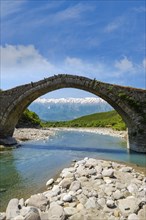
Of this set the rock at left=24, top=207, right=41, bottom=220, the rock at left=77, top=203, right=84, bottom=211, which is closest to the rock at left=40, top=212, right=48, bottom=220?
the rock at left=24, top=207, right=41, bottom=220

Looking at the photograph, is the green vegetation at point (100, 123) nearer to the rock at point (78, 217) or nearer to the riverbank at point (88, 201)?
the riverbank at point (88, 201)

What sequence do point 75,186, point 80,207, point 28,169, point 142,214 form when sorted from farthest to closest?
point 28,169 < point 75,186 < point 80,207 < point 142,214

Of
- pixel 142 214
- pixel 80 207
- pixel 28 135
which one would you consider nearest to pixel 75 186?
pixel 80 207

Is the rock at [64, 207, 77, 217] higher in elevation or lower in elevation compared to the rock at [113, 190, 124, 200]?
lower

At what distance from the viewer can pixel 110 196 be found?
11406 millimetres

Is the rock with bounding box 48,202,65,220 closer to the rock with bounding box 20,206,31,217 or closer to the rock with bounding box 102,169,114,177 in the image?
the rock with bounding box 20,206,31,217

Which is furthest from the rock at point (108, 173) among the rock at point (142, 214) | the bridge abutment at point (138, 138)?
the bridge abutment at point (138, 138)

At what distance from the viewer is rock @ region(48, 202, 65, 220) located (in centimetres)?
932

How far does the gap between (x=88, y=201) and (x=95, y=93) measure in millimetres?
18915

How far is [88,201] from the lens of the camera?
10.7 meters

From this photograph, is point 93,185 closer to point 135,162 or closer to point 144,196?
point 144,196

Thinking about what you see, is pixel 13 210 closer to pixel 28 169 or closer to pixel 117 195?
pixel 117 195

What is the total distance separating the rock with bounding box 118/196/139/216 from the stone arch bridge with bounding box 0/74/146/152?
52.6 ft

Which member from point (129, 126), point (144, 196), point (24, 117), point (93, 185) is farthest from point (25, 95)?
point (24, 117)
